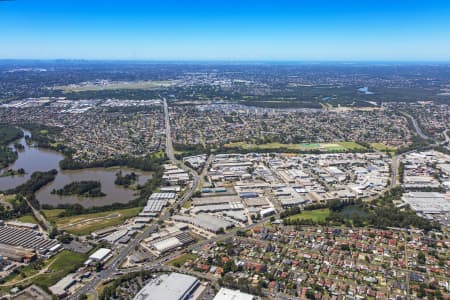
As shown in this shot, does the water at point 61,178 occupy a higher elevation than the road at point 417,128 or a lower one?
lower

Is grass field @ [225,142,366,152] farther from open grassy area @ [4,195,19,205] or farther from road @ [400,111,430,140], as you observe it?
open grassy area @ [4,195,19,205]

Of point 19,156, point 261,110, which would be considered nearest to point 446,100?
point 261,110

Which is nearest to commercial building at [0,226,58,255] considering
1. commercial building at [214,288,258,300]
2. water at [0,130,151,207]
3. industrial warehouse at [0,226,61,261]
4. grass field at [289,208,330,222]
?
industrial warehouse at [0,226,61,261]

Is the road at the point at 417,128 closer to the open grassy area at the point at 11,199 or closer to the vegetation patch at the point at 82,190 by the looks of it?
the vegetation patch at the point at 82,190

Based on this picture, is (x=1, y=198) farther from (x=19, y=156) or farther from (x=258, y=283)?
(x=258, y=283)

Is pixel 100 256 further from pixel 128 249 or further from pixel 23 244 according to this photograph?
pixel 23 244

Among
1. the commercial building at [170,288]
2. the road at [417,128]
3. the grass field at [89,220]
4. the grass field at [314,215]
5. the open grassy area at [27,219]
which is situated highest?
the road at [417,128]

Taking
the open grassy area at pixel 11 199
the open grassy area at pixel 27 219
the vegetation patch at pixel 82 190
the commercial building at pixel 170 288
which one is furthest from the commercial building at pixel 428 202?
the open grassy area at pixel 11 199
